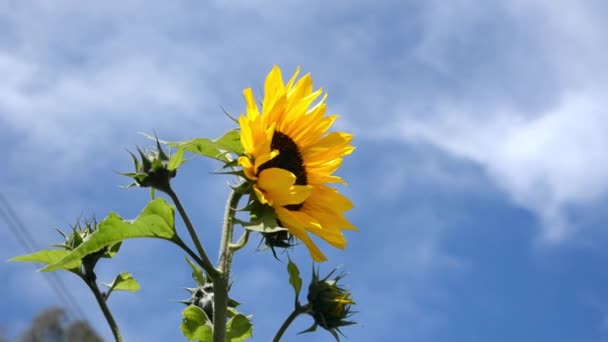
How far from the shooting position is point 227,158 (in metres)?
2.26

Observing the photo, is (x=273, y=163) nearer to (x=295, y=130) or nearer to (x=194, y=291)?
(x=295, y=130)

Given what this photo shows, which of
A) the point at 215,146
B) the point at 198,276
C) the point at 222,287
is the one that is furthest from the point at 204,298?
the point at 215,146

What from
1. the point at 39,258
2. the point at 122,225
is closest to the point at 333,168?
the point at 122,225

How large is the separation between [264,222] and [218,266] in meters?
0.16

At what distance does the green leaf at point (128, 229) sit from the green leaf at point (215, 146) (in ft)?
0.59

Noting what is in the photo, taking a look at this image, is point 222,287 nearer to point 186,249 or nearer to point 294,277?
point 186,249

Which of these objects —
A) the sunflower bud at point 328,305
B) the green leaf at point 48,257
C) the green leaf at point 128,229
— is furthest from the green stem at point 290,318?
the green leaf at point 48,257

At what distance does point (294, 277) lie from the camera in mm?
2467

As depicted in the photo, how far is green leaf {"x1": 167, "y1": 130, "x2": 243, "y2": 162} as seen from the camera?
2.21 m

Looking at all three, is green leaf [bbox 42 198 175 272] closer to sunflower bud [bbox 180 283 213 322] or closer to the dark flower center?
sunflower bud [bbox 180 283 213 322]

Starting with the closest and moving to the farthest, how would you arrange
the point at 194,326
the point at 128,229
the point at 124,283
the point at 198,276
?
the point at 128,229, the point at 194,326, the point at 198,276, the point at 124,283

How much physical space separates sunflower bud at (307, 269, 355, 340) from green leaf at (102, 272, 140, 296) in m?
0.62

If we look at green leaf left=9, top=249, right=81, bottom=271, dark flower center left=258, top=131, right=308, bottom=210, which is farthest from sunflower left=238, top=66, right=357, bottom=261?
green leaf left=9, top=249, right=81, bottom=271

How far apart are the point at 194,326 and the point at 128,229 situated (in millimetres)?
427
